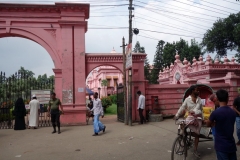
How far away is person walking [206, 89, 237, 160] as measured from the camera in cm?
368

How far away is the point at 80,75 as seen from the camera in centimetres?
1313

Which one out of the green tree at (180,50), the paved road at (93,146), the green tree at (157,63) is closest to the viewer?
the paved road at (93,146)

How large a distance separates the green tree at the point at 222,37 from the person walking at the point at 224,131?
29.1 m

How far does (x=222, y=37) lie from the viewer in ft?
105

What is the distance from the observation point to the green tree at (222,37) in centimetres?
3115

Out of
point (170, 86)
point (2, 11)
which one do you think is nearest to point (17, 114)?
point (2, 11)

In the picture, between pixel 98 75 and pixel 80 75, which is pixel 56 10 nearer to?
pixel 80 75

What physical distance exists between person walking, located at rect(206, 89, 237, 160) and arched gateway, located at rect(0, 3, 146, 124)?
9.74 meters

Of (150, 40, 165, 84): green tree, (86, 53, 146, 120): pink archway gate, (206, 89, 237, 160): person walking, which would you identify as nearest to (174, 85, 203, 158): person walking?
(206, 89, 237, 160): person walking

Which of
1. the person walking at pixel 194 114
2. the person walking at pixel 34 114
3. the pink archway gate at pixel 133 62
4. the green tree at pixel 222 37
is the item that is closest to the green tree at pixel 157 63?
the green tree at pixel 222 37

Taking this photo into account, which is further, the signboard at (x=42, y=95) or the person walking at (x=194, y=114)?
the signboard at (x=42, y=95)

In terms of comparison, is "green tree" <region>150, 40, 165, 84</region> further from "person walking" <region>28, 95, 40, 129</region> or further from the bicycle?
the bicycle

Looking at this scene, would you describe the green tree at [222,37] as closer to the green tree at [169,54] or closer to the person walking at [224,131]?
the green tree at [169,54]

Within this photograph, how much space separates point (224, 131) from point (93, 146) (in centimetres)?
497
